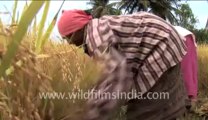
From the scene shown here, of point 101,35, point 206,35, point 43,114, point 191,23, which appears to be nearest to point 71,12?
point 101,35

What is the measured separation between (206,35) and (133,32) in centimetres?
3829

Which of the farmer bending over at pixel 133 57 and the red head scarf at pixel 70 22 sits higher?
the red head scarf at pixel 70 22

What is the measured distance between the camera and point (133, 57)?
2768 mm

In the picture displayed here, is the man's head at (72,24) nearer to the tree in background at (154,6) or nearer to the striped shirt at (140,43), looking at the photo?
the striped shirt at (140,43)

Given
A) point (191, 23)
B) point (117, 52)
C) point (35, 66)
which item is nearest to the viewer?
point (35, 66)

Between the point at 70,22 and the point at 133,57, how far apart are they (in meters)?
0.50

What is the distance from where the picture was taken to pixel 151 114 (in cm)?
312

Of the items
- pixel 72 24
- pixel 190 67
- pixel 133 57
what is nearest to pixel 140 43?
pixel 133 57

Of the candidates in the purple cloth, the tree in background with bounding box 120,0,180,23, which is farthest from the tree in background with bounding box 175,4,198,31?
the purple cloth

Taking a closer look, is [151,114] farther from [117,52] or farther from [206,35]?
[206,35]

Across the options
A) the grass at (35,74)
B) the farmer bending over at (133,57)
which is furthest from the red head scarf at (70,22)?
the grass at (35,74)

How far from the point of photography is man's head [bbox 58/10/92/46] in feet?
7.82

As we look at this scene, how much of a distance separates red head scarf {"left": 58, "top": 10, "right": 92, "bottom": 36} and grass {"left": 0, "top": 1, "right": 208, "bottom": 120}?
51cm

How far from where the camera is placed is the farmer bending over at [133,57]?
1887mm
